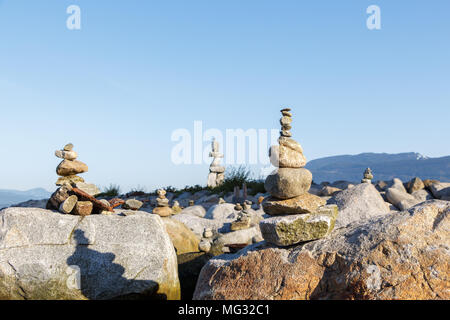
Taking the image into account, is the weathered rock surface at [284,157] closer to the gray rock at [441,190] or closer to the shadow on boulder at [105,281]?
the shadow on boulder at [105,281]

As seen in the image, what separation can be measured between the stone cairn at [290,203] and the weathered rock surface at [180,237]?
344 cm

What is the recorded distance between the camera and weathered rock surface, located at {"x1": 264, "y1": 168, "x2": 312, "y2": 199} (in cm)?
476

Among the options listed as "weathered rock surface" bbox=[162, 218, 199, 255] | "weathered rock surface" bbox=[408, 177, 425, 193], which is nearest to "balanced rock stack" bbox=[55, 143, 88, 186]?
"weathered rock surface" bbox=[162, 218, 199, 255]

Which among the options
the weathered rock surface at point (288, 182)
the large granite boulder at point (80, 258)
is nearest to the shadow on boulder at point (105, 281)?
the large granite boulder at point (80, 258)

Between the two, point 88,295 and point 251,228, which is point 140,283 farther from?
point 251,228

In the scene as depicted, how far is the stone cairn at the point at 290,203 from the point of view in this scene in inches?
177

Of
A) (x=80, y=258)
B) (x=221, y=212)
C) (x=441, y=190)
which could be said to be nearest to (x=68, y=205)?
(x=80, y=258)

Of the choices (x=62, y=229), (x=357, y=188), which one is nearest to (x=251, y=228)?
(x=357, y=188)

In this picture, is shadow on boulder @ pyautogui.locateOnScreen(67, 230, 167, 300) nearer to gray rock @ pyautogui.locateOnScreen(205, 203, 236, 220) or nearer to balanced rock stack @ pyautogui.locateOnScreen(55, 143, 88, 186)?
balanced rock stack @ pyautogui.locateOnScreen(55, 143, 88, 186)

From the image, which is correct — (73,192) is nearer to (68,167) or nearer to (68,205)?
(68,205)

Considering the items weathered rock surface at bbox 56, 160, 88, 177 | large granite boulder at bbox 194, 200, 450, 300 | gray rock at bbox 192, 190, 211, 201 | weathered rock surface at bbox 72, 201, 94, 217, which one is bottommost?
gray rock at bbox 192, 190, 211, 201

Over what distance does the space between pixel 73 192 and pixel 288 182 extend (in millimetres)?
3504

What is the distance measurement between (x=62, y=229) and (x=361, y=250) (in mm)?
4105

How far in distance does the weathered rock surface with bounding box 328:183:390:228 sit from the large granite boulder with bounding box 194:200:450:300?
2199 millimetres
